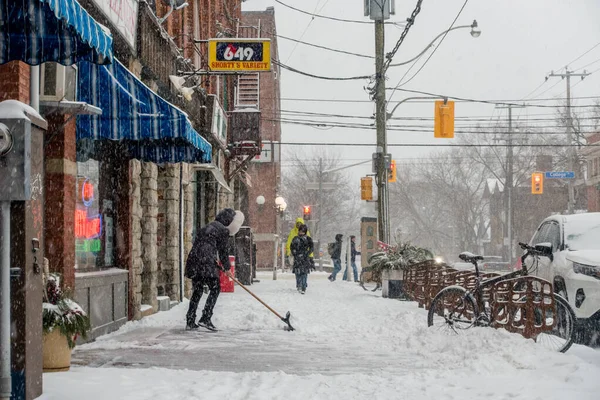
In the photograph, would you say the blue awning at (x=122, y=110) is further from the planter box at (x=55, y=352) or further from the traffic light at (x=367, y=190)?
the traffic light at (x=367, y=190)

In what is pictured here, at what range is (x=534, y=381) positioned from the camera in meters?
7.32

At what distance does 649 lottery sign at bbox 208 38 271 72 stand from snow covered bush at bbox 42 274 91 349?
9713mm

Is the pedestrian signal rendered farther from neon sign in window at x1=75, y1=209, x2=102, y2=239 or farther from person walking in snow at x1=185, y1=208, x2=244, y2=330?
neon sign in window at x1=75, y1=209, x2=102, y2=239

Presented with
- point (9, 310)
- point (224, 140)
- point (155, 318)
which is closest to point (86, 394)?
point (9, 310)

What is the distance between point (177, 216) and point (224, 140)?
8.24 meters

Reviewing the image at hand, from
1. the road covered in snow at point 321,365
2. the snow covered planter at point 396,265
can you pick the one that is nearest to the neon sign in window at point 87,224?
the road covered in snow at point 321,365

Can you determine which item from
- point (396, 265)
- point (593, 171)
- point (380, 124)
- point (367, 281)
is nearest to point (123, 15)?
point (396, 265)

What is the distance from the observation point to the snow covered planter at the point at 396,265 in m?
19.2

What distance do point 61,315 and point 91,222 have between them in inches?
167

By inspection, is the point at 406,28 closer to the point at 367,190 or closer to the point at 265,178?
the point at 367,190

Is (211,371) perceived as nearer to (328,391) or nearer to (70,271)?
(328,391)

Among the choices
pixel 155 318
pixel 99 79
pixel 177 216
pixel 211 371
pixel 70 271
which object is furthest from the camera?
pixel 177 216

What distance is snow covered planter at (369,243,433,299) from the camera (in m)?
19.2

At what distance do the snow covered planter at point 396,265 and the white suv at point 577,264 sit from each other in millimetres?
6241
